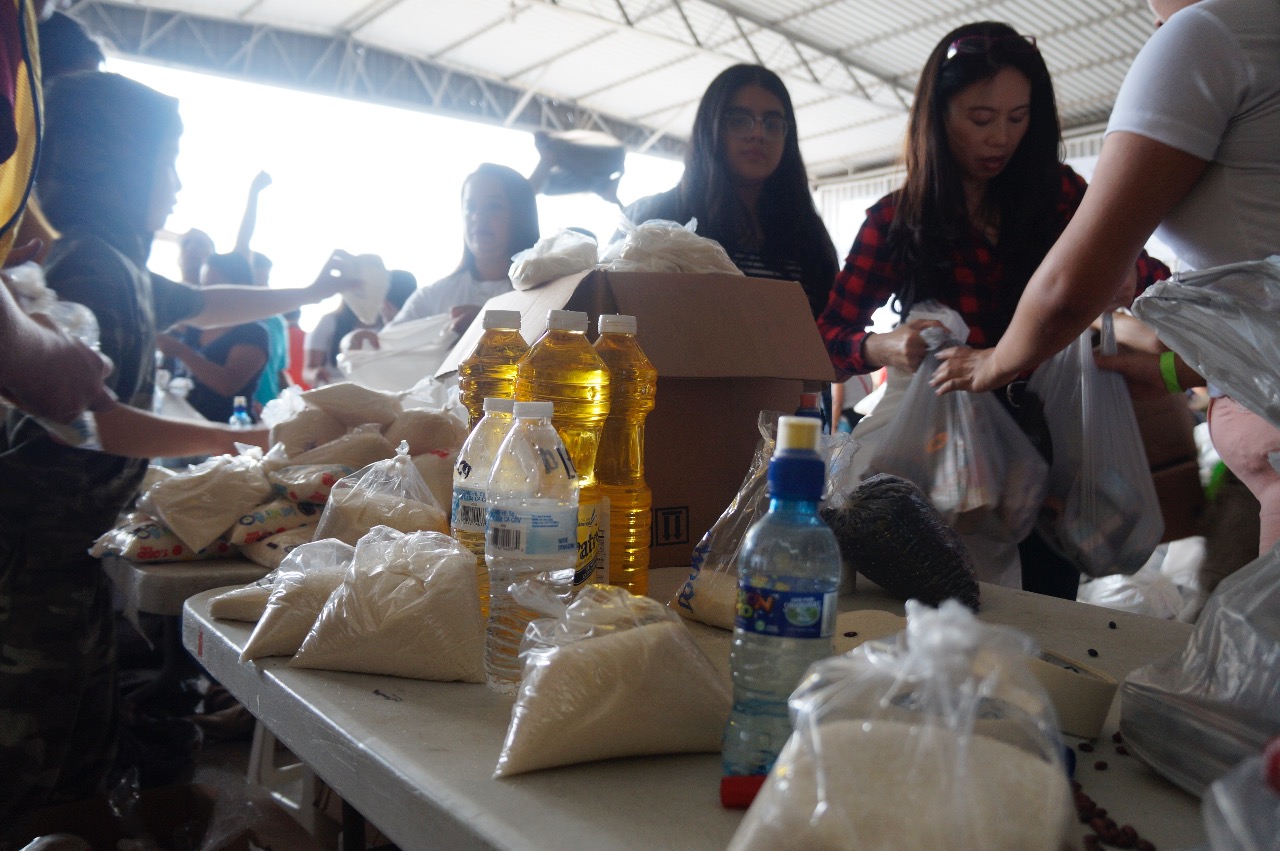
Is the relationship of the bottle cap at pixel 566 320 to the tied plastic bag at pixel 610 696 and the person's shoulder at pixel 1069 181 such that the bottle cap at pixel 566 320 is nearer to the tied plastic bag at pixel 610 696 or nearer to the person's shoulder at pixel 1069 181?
the tied plastic bag at pixel 610 696

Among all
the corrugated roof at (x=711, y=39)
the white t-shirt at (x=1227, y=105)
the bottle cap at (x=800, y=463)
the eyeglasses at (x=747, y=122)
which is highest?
the corrugated roof at (x=711, y=39)

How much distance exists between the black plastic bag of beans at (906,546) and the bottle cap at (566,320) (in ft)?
1.56

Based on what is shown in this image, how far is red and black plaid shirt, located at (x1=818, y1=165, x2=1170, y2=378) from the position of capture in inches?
74.6

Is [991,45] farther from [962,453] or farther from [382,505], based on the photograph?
[382,505]

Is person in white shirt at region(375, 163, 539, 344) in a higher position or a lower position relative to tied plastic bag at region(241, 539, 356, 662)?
higher

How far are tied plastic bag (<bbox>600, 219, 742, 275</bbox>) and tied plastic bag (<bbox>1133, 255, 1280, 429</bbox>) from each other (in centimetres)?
81

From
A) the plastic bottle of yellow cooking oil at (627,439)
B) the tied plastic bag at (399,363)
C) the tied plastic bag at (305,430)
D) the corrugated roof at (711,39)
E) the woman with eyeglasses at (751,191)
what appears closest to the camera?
the plastic bottle of yellow cooking oil at (627,439)

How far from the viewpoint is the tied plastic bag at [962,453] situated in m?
1.76

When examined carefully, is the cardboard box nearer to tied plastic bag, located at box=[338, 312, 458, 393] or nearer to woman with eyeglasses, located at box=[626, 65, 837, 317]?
woman with eyeglasses, located at box=[626, 65, 837, 317]

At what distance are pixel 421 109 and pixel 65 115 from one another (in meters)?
10.0

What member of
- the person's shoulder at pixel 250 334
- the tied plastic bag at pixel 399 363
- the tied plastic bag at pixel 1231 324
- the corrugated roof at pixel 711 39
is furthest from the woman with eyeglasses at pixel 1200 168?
the corrugated roof at pixel 711 39

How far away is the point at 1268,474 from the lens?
3.91 ft

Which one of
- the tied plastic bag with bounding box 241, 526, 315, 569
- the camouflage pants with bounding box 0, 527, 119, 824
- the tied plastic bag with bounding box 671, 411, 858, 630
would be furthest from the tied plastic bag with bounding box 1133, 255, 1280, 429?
the camouflage pants with bounding box 0, 527, 119, 824

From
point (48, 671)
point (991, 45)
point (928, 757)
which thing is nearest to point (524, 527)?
point (928, 757)
